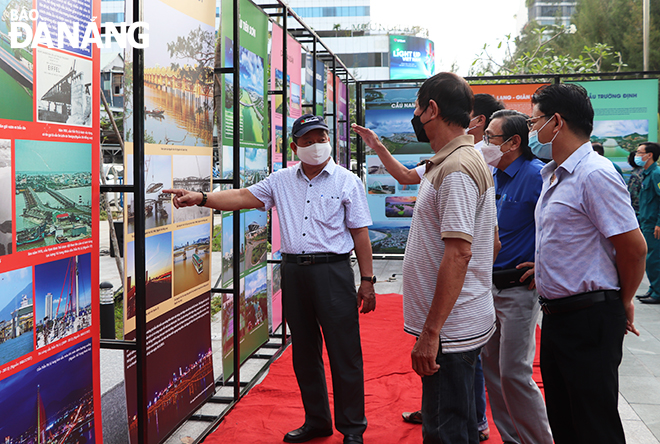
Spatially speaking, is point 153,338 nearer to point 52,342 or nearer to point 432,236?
point 52,342

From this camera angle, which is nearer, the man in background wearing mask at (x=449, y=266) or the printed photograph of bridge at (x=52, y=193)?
the man in background wearing mask at (x=449, y=266)

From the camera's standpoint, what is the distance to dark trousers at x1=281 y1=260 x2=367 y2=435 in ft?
9.86

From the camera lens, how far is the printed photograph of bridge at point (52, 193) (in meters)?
1.97

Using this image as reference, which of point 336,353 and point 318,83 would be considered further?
point 318,83

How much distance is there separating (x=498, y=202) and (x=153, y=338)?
1.85 meters

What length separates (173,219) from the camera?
2.98m

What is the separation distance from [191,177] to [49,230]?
1141 millimetres

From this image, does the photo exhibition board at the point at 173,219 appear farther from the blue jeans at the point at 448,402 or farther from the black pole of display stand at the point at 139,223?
the blue jeans at the point at 448,402

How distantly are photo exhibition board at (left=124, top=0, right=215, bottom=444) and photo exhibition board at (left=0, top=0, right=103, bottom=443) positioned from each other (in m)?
0.27

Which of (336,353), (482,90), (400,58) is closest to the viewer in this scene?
(336,353)

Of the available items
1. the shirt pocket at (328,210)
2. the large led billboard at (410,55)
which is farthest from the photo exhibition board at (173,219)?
the large led billboard at (410,55)

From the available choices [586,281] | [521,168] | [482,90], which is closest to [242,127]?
[521,168]

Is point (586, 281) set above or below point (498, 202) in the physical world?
below

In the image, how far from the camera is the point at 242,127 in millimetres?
4113
